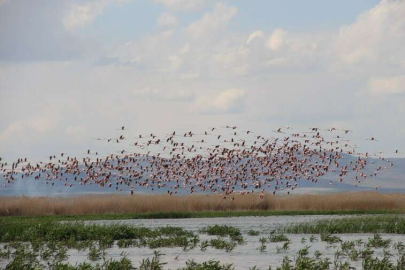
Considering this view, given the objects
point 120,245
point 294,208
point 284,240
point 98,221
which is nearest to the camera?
point 120,245

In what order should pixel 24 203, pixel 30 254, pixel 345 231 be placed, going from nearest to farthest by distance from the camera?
pixel 30 254, pixel 345 231, pixel 24 203

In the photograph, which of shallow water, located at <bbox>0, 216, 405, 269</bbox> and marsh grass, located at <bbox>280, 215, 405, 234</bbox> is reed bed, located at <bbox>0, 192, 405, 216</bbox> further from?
shallow water, located at <bbox>0, 216, 405, 269</bbox>

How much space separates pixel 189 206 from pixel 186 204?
27 centimetres

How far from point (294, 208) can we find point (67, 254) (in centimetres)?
3416

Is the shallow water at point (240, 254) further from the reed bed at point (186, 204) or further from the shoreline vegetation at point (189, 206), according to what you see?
the reed bed at point (186, 204)

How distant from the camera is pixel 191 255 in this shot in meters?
32.1

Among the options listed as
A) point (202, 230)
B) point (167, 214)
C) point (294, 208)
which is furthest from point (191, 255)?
point (294, 208)

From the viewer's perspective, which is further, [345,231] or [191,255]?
[345,231]

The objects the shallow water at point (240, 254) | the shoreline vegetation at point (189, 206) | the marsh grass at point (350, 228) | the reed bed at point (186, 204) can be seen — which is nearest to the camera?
the shallow water at point (240, 254)

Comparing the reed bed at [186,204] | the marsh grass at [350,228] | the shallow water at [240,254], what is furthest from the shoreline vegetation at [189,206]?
the shallow water at [240,254]

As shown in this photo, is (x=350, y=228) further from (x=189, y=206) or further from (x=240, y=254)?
(x=189, y=206)

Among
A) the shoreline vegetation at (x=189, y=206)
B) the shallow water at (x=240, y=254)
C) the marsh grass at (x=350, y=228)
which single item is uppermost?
the shoreline vegetation at (x=189, y=206)

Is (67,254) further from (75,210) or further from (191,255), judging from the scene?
(75,210)

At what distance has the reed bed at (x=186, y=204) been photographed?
59.8 meters
